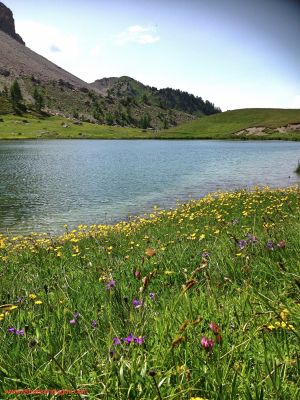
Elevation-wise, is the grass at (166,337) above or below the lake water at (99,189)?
above

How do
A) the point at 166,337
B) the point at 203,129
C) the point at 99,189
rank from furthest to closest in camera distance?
the point at 203,129
the point at 99,189
the point at 166,337

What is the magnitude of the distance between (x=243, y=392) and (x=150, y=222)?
12.5 m

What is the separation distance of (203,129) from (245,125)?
20.6 meters

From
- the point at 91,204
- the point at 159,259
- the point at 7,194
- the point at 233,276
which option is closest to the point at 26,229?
the point at 91,204

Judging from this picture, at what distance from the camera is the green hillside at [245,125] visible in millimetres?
147000

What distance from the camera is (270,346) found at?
3.11m

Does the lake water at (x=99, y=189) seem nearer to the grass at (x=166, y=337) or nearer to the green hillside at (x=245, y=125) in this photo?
Result: the grass at (x=166, y=337)

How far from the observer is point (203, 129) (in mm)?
180375

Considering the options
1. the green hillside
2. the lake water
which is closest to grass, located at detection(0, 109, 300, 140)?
the green hillside

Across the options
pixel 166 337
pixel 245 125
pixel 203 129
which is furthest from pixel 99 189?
pixel 203 129

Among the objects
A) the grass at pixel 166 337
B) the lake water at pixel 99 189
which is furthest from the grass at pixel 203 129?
the grass at pixel 166 337

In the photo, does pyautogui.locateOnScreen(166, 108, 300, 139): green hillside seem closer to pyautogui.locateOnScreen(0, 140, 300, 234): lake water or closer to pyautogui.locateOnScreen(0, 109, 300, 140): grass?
pyautogui.locateOnScreen(0, 109, 300, 140): grass

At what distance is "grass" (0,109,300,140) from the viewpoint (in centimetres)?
14825

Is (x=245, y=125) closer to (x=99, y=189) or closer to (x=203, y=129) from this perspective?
(x=203, y=129)
